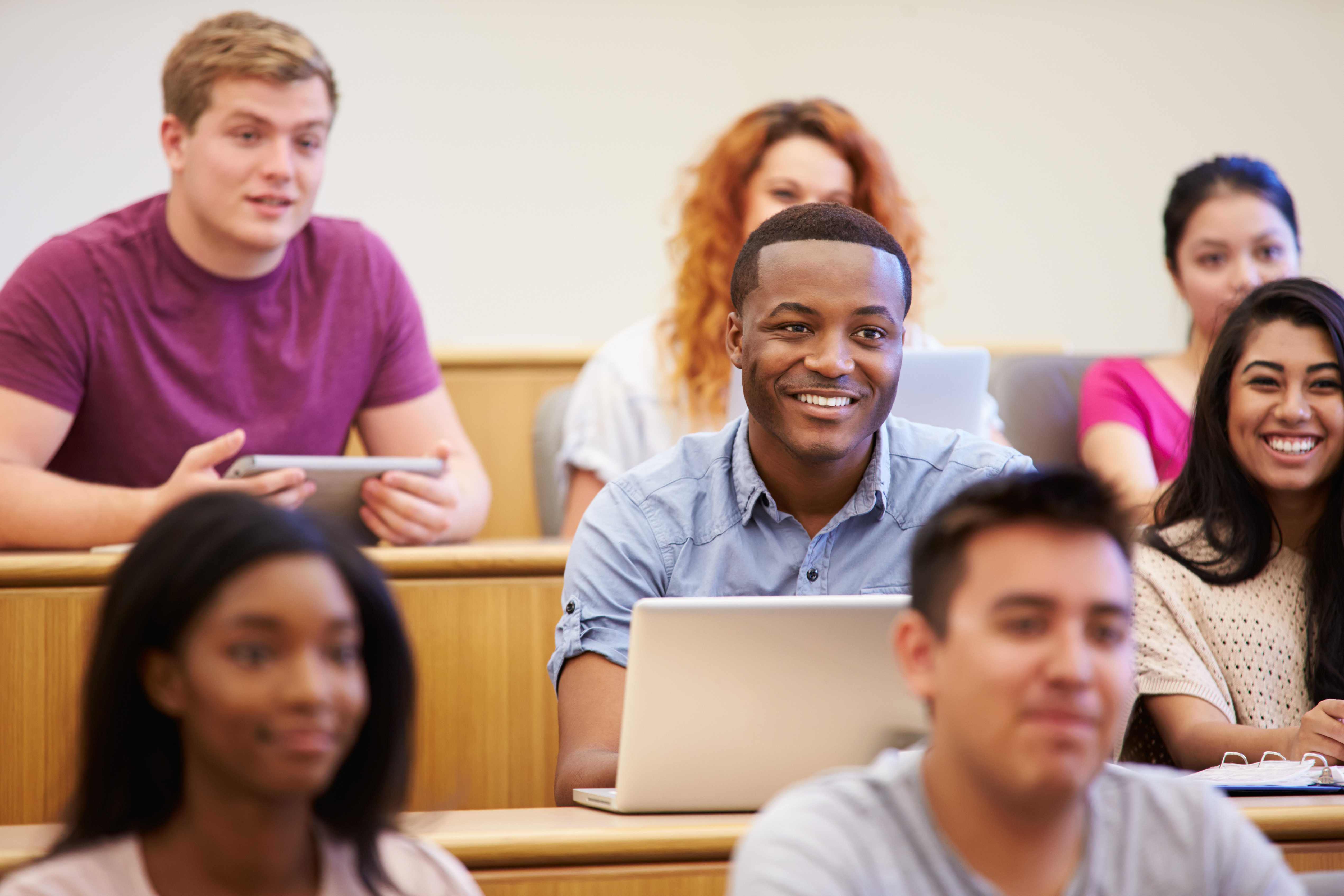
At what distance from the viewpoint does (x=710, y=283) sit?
8.59ft

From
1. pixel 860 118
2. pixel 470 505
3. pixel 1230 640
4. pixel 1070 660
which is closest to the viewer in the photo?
pixel 1070 660

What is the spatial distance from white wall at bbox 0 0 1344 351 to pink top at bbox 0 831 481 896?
2782 millimetres

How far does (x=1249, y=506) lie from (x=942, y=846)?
3.64 feet

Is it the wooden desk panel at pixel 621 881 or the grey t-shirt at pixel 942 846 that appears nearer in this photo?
the grey t-shirt at pixel 942 846

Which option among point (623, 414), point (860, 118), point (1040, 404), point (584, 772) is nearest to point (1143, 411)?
point (1040, 404)

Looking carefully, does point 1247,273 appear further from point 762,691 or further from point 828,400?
point 762,691

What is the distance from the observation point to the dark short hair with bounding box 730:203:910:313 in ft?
5.24

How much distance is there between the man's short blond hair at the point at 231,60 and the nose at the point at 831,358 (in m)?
1.08

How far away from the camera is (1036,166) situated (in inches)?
154

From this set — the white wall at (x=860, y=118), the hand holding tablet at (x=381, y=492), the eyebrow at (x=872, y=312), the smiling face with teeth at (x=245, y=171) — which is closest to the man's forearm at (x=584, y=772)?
the eyebrow at (x=872, y=312)

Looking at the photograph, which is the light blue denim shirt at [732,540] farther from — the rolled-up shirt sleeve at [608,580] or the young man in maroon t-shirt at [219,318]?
the young man in maroon t-shirt at [219,318]

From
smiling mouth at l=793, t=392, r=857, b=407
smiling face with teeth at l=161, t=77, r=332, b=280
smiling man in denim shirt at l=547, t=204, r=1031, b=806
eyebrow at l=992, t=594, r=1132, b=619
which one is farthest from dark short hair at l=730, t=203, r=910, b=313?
smiling face with teeth at l=161, t=77, r=332, b=280

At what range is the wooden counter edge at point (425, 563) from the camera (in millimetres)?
1785

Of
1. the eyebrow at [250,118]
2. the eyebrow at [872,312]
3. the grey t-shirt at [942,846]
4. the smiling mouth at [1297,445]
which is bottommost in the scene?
the grey t-shirt at [942,846]
